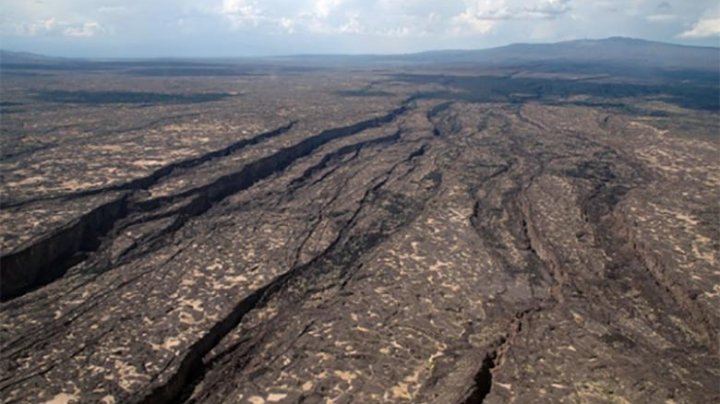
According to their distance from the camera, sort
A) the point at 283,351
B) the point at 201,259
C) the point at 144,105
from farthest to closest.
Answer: the point at 144,105 → the point at 201,259 → the point at 283,351

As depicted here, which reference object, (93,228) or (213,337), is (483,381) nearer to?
(213,337)

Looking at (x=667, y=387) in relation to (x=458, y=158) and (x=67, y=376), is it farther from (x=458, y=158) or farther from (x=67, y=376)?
(x=458, y=158)

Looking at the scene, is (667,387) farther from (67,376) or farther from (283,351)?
(67,376)

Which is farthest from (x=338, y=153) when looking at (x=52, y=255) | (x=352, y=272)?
(x=52, y=255)

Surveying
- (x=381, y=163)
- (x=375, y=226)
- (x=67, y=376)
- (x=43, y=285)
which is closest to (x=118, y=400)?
(x=67, y=376)

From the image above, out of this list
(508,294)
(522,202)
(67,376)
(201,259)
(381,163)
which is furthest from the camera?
(381,163)

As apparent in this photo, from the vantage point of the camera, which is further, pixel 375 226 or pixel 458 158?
pixel 458 158
